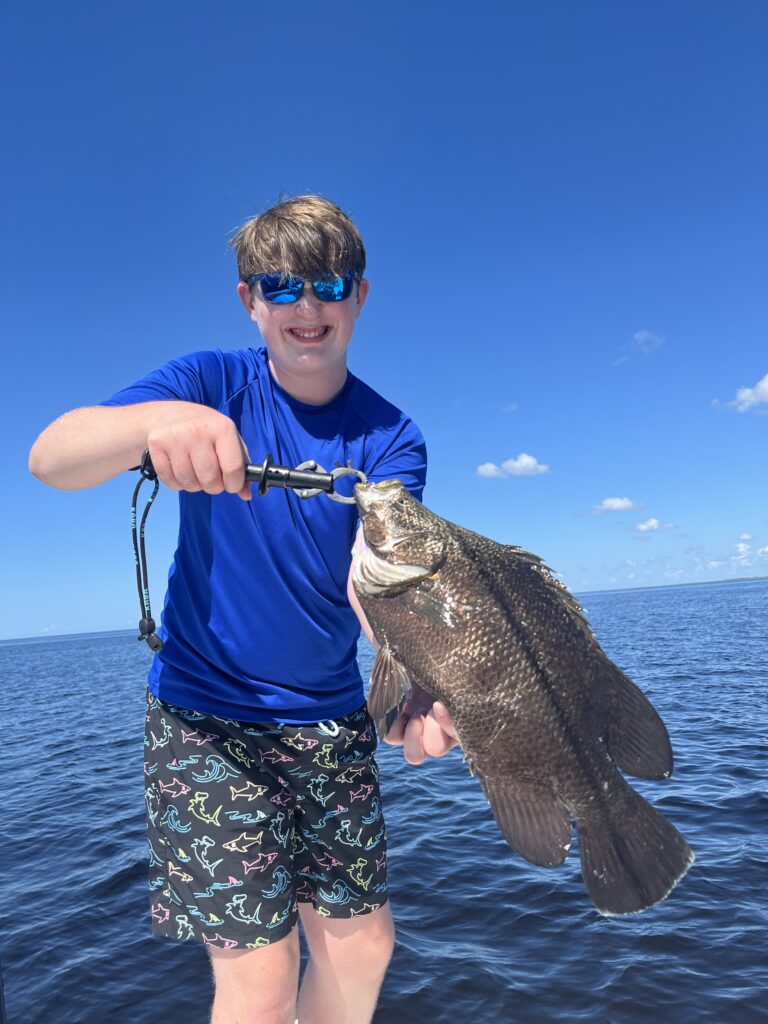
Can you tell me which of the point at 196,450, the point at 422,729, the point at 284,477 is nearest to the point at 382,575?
the point at 284,477

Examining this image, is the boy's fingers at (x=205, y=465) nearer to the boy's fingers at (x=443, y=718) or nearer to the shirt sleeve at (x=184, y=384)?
the shirt sleeve at (x=184, y=384)

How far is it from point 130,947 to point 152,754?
4773 millimetres

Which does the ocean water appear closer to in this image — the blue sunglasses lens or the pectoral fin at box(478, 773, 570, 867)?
the pectoral fin at box(478, 773, 570, 867)

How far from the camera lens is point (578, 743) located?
8.41 feet

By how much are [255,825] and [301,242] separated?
3.13m

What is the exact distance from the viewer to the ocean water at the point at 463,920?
5473 millimetres

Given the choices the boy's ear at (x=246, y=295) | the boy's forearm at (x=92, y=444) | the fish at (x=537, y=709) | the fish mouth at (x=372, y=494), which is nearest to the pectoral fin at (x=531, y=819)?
the fish at (x=537, y=709)

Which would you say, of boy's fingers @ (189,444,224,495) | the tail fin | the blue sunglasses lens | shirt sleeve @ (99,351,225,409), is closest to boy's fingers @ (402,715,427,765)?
the tail fin

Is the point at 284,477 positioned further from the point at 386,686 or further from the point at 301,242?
the point at 301,242

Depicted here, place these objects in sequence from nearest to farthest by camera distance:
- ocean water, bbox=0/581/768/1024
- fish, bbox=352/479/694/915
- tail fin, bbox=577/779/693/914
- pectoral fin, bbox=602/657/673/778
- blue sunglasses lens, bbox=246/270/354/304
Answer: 1. tail fin, bbox=577/779/693/914
2. fish, bbox=352/479/694/915
3. pectoral fin, bbox=602/657/673/778
4. blue sunglasses lens, bbox=246/270/354/304
5. ocean water, bbox=0/581/768/1024

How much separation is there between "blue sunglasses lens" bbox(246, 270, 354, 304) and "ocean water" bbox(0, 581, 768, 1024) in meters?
5.67

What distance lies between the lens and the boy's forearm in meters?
2.63

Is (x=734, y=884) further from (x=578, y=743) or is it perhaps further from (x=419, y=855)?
(x=578, y=743)

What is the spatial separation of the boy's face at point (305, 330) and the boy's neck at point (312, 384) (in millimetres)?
14
